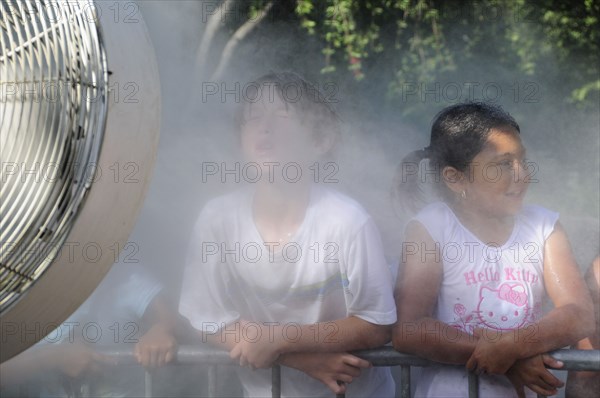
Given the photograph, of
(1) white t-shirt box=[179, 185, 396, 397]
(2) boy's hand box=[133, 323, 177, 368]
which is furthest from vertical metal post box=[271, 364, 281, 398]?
(2) boy's hand box=[133, 323, 177, 368]

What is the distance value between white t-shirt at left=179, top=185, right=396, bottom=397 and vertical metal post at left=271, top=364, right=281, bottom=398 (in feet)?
0.36

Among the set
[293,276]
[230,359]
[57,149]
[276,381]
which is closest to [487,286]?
[293,276]

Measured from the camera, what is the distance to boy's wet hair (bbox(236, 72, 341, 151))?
2.81m

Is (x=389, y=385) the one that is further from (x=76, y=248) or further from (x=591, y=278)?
(x=76, y=248)

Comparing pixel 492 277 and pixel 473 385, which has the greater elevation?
pixel 492 277

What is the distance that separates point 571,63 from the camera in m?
3.89

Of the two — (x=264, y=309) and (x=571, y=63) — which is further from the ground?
(x=571, y=63)

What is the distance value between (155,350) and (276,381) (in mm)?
378

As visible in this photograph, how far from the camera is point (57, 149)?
84.4 inches

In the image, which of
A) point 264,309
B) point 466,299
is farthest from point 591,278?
point 264,309

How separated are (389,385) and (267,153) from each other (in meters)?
0.86

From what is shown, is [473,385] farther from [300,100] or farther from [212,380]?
[300,100]

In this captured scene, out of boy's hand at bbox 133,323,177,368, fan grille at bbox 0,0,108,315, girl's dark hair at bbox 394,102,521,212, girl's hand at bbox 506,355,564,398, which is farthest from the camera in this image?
girl's dark hair at bbox 394,102,521,212

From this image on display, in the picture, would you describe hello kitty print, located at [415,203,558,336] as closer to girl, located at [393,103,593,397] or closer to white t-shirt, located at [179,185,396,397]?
girl, located at [393,103,593,397]
